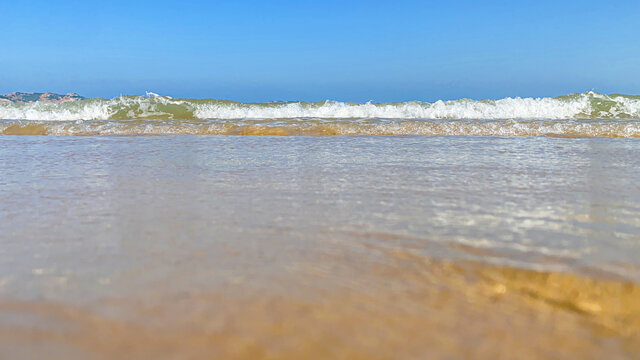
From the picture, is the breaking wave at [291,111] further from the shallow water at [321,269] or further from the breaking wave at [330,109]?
the shallow water at [321,269]

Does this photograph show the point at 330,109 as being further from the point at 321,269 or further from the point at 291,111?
the point at 321,269

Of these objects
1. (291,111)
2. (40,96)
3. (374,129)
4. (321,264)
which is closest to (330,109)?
(291,111)

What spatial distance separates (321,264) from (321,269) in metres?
0.05

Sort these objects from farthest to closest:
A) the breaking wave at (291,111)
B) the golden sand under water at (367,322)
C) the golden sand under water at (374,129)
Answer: the breaking wave at (291,111) < the golden sand under water at (374,129) < the golden sand under water at (367,322)

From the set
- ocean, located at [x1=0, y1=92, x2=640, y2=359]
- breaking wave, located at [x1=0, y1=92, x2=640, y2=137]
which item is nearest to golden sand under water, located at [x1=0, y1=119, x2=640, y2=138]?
breaking wave, located at [x1=0, y1=92, x2=640, y2=137]

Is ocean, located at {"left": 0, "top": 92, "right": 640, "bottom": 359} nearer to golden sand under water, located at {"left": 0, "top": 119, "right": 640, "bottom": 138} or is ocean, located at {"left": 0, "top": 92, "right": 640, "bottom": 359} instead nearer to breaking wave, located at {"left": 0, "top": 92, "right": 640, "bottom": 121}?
golden sand under water, located at {"left": 0, "top": 119, "right": 640, "bottom": 138}

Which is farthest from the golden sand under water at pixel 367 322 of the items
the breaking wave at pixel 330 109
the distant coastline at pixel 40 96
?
the distant coastline at pixel 40 96

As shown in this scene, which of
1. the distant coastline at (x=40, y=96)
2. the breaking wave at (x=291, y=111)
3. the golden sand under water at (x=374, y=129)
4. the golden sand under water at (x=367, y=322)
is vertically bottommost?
the golden sand under water at (x=367, y=322)

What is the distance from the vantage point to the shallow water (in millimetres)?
1145

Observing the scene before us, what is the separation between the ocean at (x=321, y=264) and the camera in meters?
1.15

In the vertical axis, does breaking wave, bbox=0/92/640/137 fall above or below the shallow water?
above

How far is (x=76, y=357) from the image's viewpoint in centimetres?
108

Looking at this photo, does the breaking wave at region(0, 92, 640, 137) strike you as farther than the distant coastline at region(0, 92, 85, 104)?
No

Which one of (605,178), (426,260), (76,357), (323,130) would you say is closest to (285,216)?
(426,260)
